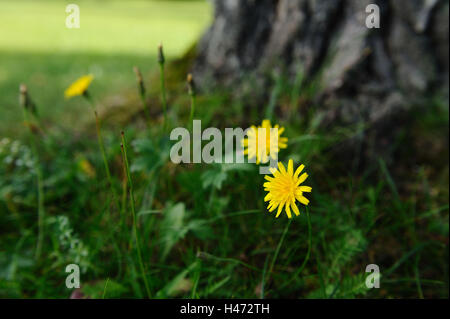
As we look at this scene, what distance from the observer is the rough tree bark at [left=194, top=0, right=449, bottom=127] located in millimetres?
1496

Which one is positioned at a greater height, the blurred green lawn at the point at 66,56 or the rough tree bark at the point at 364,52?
the blurred green lawn at the point at 66,56

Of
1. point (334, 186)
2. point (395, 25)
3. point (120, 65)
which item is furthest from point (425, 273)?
point (120, 65)

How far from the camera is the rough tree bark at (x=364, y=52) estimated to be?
58.9 inches

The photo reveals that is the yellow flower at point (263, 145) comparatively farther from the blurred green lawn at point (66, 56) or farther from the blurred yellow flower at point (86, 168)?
the blurred green lawn at point (66, 56)

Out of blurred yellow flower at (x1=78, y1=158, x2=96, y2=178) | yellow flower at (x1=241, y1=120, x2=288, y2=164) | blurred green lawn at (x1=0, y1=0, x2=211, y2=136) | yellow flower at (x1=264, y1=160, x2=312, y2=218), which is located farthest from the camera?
blurred green lawn at (x1=0, y1=0, x2=211, y2=136)

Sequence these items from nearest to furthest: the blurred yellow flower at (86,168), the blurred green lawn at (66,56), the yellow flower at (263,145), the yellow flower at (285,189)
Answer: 1. the yellow flower at (285,189)
2. the yellow flower at (263,145)
3. the blurred yellow flower at (86,168)
4. the blurred green lawn at (66,56)

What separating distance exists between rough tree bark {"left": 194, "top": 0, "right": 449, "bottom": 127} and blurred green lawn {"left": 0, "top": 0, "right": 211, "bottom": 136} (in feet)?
3.70

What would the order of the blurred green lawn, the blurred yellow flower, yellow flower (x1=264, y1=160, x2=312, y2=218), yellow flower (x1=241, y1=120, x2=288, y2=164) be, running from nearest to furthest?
1. yellow flower (x1=264, y1=160, x2=312, y2=218)
2. yellow flower (x1=241, y1=120, x2=288, y2=164)
3. the blurred yellow flower
4. the blurred green lawn

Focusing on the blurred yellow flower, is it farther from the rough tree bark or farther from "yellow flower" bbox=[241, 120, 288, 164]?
the rough tree bark

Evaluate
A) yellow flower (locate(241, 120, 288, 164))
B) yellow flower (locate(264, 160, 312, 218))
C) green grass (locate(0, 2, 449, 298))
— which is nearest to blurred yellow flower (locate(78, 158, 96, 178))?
green grass (locate(0, 2, 449, 298))

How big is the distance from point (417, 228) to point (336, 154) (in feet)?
1.34

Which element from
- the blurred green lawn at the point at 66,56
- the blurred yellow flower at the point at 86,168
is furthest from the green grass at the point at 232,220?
the blurred green lawn at the point at 66,56

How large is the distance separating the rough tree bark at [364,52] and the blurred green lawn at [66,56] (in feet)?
3.70

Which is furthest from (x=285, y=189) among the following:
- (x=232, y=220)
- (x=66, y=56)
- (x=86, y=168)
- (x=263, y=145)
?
(x=66, y=56)
